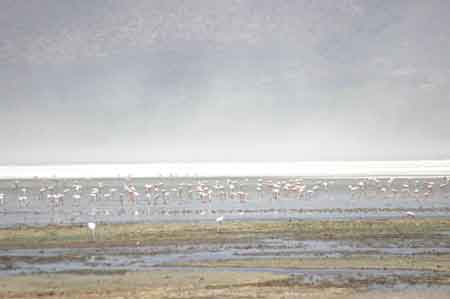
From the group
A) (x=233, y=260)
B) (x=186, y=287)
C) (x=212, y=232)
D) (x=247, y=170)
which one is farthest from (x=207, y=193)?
(x=247, y=170)

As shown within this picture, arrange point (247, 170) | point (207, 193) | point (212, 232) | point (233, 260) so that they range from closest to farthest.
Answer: point (233, 260) < point (212, 232) < point (207, 193) < point (247, 170)

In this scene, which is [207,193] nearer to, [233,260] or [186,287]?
[233,260]

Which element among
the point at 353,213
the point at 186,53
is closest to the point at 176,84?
the point at 186,53

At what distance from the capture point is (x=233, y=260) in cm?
2925

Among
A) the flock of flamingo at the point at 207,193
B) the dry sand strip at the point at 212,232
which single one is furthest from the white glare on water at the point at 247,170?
the dry sand strip at the point at 212,232

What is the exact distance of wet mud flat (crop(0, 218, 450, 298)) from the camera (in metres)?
24.8

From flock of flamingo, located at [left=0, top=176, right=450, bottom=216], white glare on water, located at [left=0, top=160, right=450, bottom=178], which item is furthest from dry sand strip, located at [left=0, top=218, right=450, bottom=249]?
white glare on water, located at [left=0, top=160, right=450, bottom=178]

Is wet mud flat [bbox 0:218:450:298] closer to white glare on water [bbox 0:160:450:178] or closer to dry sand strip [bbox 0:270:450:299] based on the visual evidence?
dry sand strip [bbox 0:270:450:299]

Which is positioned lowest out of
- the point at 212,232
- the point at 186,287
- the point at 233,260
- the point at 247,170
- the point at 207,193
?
the point at 186,287

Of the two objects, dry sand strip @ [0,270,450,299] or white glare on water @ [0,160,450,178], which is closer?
dry sand strip @ [0,270,450,299]

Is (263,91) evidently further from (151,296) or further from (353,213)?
(151,296)

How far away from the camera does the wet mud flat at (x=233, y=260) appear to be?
81.3 feet

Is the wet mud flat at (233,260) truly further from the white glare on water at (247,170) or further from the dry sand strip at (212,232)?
the white glare on water at (247,170)

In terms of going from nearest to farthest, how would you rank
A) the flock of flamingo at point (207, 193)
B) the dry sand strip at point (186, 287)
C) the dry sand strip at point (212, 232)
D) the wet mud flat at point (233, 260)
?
the dry sand strip at point (186, 287) → the wet mud flat at point (233, 260) → the dry sand strip at point (212, 232) → the flock of flamingo at point (207, 193)
